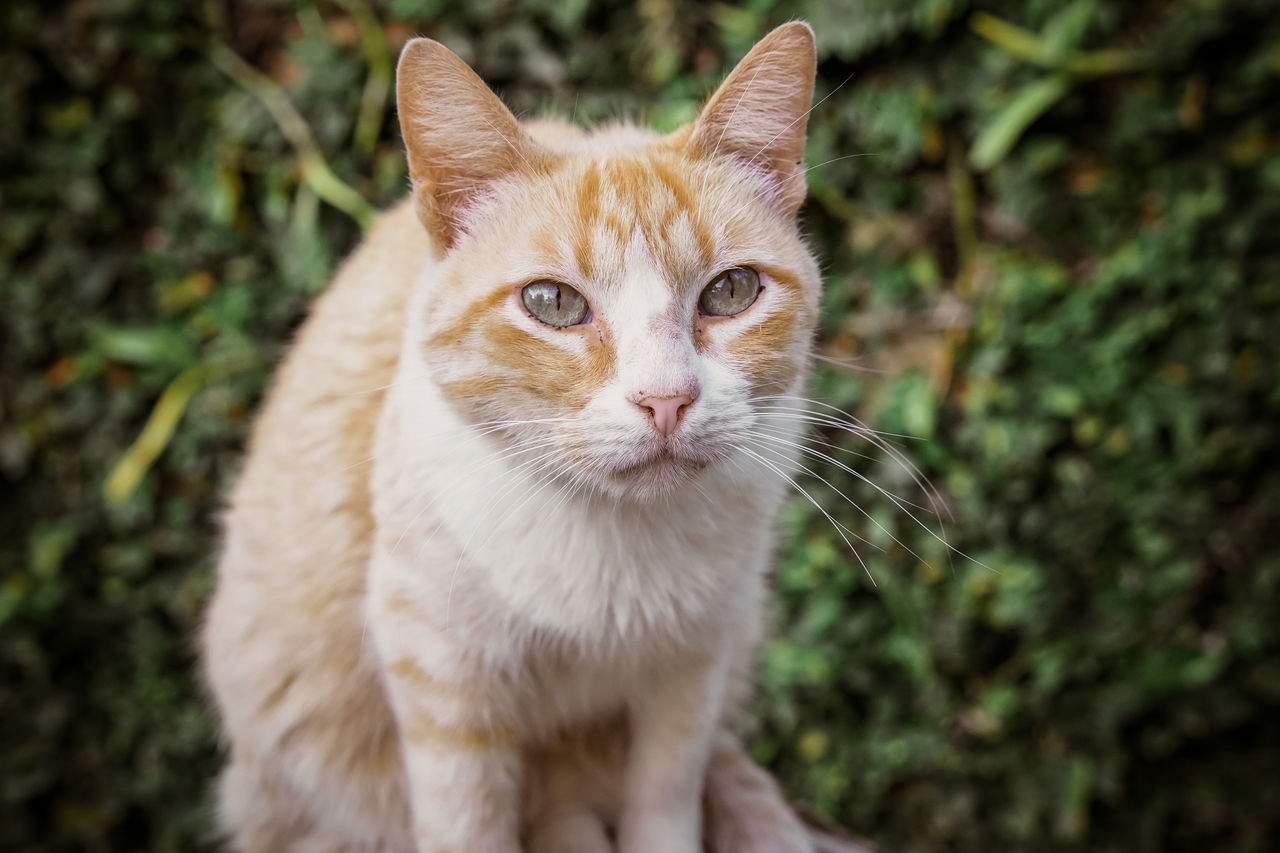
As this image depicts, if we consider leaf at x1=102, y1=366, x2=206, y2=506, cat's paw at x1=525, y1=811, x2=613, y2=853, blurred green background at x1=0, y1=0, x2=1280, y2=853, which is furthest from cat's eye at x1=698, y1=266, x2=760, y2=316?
leaf at x1=102, y1=366, x2=206, y2=506

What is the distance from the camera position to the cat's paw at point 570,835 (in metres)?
1.30

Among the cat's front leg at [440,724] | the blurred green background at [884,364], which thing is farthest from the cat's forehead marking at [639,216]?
the blurred green background at [884,364]

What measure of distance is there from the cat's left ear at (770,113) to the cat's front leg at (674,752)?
59 cm

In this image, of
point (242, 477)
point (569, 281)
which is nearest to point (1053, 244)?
point (569, 281)

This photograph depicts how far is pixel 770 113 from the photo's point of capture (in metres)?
1.07

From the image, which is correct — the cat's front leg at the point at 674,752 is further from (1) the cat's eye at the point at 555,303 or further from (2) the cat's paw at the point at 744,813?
(1) the cat's eye at the point at 555,303

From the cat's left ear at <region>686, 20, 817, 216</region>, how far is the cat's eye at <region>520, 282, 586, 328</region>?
0.74 feet

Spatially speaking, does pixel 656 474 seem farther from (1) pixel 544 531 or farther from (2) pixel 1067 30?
(2) pixel 1067 30

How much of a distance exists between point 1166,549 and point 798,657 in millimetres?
796

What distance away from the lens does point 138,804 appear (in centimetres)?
270

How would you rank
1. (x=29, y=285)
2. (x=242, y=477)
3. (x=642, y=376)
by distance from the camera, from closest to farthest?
(x=642, y=376) < (x=242, y=477) < (x=29, y=285)

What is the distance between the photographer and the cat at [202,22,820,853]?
3.32 ft

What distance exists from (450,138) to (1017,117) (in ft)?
4.58

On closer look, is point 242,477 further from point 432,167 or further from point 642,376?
point 642,376
